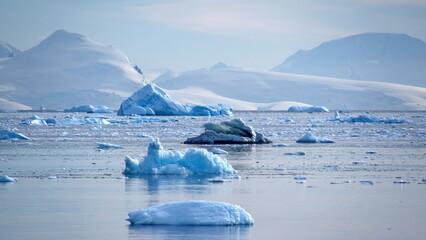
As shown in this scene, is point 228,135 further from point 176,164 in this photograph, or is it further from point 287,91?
point 287,91

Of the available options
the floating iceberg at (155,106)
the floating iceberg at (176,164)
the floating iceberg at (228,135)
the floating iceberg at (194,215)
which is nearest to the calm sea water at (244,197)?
the floating iceberg at (194,215)

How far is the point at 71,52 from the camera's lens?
137 meters

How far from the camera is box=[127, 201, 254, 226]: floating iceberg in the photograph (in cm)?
808

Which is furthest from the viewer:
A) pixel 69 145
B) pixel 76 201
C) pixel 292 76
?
pixel 292 76

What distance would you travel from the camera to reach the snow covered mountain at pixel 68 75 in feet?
394

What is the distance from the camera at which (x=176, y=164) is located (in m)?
14.0

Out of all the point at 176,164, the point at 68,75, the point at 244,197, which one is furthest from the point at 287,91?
the point at 244,197

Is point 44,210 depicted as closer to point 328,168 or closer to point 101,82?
point 328,168

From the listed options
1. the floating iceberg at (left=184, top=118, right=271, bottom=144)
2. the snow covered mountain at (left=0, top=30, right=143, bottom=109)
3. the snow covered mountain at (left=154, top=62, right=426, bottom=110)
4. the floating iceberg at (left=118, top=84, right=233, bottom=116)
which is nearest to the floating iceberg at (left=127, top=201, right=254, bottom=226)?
the floating iceberg at (left=184, top=118, right=271, bottom=144)

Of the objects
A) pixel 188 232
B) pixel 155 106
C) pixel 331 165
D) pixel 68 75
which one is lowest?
pixel 188 232

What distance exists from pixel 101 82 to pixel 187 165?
11672cm

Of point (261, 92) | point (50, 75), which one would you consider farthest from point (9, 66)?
point (261, 92)

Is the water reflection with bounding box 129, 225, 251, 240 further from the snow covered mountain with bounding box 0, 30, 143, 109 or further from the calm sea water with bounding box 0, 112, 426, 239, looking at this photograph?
the snow covered mountain with bounding box 0, 30, 143, 109

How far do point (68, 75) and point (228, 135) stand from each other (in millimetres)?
108942
